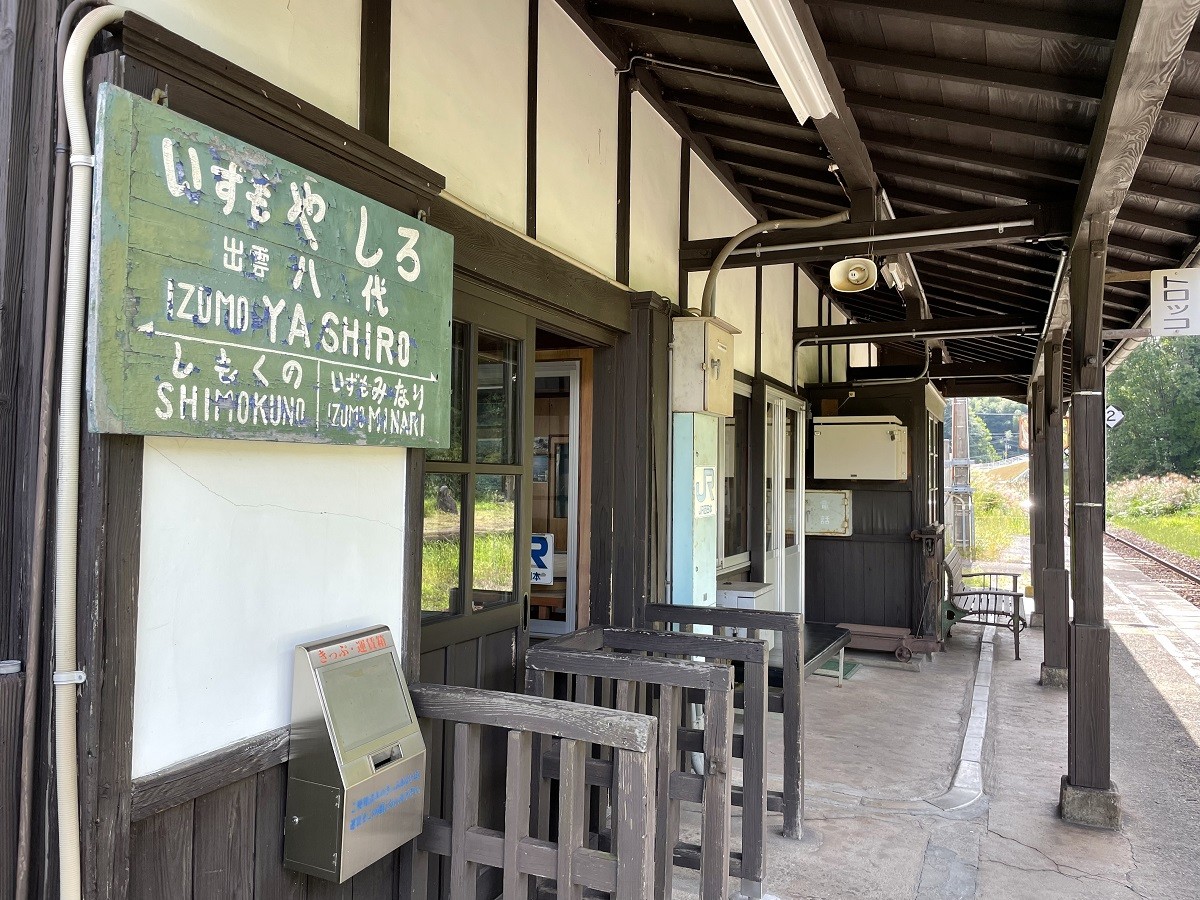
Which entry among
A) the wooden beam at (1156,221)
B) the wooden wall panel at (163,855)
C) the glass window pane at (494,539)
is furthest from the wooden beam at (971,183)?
the wooden wall panel at (163,855)

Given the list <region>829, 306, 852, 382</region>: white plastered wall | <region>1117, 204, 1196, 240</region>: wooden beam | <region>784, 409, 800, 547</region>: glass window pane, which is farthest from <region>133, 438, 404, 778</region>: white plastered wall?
<region>829, 306, 852, 382</region>: white plastered wall

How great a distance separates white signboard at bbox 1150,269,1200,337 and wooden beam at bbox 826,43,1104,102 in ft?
6.53

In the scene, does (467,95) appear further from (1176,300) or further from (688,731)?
(1176,300)

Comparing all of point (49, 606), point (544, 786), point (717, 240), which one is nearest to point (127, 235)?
point (49, 606)

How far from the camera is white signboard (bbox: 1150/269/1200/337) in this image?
461 centimetres

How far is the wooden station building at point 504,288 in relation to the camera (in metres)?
1.49

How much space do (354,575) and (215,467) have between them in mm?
519

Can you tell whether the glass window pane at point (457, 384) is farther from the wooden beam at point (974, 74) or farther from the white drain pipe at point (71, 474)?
the wooden beam at point (974, 74)

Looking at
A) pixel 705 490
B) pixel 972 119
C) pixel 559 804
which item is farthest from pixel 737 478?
pixel 559 804

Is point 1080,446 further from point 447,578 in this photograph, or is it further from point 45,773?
point 45,773

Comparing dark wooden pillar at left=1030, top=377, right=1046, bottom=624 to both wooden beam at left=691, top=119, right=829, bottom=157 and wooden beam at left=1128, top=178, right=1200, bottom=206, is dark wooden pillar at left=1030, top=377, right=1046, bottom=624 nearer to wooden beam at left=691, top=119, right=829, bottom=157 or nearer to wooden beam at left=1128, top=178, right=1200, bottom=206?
wooden beam at left=1128, top=178, right=1200, bottom=206

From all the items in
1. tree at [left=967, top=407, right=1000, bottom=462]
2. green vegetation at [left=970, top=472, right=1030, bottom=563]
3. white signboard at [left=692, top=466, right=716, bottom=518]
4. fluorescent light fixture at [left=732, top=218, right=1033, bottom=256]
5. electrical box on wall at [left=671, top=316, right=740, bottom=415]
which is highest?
tree at [left=967, top=407, right=1000, bottom=462]

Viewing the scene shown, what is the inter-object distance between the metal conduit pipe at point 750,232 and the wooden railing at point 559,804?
9.17ft

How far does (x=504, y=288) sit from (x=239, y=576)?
1451 millimetres
